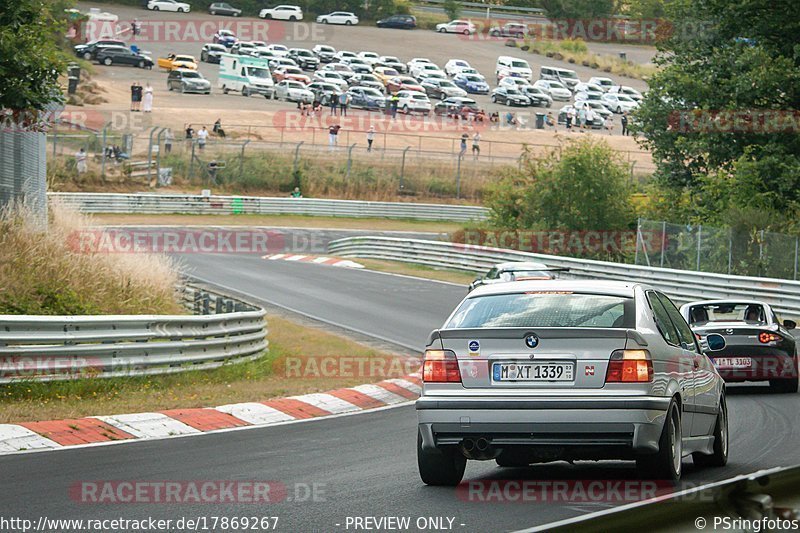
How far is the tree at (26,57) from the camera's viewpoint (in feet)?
53.2

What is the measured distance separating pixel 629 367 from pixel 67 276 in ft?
37.9

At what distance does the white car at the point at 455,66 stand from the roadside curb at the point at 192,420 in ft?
257

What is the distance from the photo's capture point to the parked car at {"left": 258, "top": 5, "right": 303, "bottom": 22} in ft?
334

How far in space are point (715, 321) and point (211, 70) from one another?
250 feet

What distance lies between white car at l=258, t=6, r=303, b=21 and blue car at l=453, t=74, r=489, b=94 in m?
19.2

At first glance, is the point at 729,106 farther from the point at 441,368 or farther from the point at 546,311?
the point at 441,368

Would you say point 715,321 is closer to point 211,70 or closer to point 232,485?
point 232,485

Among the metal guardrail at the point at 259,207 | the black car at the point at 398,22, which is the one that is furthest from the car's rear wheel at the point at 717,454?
the black car at the point at 398,22

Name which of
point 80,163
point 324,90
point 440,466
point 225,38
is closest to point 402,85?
point 324,90

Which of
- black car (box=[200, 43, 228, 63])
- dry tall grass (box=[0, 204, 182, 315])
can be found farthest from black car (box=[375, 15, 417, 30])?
dry tall grass (box=[0, 204, 182, 315])

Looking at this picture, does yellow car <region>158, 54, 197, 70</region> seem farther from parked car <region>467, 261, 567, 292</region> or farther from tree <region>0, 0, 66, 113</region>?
tree <region>0, 0, 66, 113</region>

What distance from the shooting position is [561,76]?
96125 mm

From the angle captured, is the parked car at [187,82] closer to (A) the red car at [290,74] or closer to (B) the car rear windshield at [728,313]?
(A) the red car at [290,74]

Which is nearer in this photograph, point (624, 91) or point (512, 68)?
point (624, 91)
